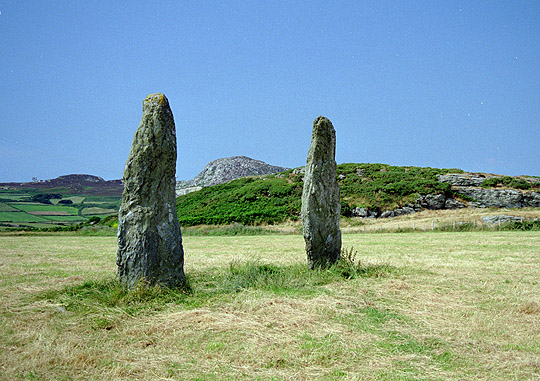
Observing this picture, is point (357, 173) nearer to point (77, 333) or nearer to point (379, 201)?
point (379, 201)

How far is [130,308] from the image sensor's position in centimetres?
700

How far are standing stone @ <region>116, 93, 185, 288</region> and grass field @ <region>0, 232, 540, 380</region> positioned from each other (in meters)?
0.51

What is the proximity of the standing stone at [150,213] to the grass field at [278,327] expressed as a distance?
511 millimetres

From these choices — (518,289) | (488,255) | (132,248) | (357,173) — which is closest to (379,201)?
(357,173)

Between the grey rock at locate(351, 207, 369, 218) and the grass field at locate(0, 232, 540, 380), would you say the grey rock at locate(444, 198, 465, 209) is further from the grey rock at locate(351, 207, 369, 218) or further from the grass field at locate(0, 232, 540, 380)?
the grass field at locate(0, 232, 540, 380)

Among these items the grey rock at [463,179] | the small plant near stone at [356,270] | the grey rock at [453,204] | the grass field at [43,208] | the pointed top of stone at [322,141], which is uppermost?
the grey rock at [463,179]

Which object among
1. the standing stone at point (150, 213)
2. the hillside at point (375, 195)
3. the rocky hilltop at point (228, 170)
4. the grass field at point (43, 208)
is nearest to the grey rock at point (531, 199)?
the hillside at point (375, 195)

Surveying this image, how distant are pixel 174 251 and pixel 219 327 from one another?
2.57 m

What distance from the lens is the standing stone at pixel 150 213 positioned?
788 centimetres

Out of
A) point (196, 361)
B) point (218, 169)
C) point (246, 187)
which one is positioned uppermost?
point (218, 169)

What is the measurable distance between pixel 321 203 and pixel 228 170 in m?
93.4

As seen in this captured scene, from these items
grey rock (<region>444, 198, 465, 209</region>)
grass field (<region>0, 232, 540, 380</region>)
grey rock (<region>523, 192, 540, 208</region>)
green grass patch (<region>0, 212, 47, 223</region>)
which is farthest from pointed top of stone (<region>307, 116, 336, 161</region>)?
grey rock (<region>523, 192, 540, 208</region>)

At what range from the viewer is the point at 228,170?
102562mm

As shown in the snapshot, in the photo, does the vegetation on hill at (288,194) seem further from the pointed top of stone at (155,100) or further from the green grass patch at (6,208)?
the pointed top of stone at (155,100)
